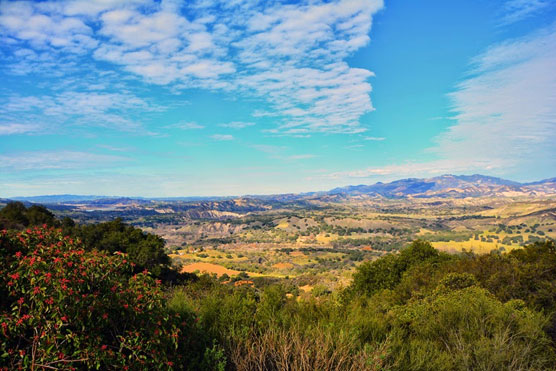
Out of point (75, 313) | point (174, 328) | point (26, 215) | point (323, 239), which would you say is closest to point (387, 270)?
point (174, 328)

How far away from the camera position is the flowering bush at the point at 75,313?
3734 mm

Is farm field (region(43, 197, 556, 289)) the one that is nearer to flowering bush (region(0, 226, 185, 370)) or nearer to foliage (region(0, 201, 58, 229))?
foliage (region(0, 201, 58, 229))

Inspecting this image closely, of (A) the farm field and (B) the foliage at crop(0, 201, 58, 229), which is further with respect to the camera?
(A) the farm field

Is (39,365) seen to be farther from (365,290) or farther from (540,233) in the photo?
(540,233)

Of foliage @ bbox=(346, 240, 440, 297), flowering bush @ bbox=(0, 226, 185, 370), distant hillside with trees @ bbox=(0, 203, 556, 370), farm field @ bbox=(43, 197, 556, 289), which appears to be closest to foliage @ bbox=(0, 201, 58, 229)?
farm field @ bbox=(43, 197, 556, 289)

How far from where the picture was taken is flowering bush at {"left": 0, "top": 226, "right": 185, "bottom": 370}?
373cm

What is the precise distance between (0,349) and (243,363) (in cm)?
390

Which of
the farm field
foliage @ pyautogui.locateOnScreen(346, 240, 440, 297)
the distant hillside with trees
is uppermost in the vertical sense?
the distant hillside with trees

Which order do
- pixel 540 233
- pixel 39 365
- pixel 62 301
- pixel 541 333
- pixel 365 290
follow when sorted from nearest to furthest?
pixel 39 365 < pixel 62 301 < pixel 541 333 < pixel 365 290 < pixel 540 233

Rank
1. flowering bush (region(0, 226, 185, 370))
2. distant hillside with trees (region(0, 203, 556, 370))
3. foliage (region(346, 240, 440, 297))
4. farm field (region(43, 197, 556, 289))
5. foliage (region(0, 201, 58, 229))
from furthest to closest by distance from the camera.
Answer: farm field (region(43, 197, 556, 289)) → foliage (region(0, 201, 58, 229)) → foliage (region(346, 240, 440, 297)) → distant hillside with trees (region(0, 203, 556, 370)) → flowering bush (region(0, 226, 185, 370))

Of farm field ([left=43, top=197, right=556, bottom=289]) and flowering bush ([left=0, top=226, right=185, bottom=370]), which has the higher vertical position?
flowering bush ([left=0, top=226, right=185, bottom=370])

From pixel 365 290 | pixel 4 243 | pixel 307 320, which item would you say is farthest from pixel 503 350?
pixel 365 290

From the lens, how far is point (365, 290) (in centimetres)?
2612

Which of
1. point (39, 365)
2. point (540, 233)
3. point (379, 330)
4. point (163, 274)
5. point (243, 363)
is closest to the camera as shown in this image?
point (39, 365)
